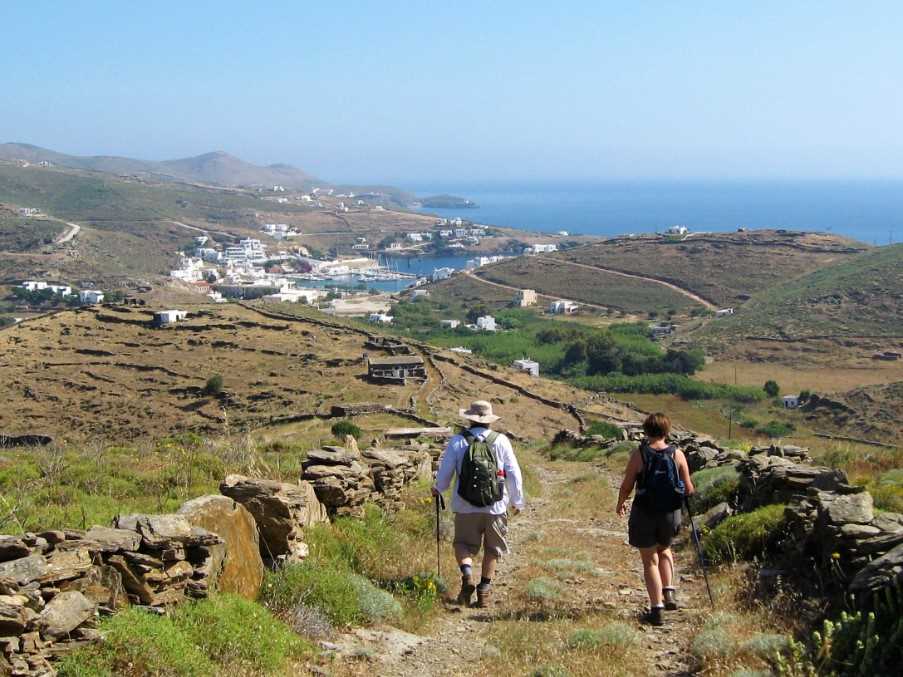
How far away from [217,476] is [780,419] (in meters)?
43.6

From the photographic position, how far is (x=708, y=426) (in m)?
45.3

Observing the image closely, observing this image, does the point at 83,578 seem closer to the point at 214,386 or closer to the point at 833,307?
the point at 214,386

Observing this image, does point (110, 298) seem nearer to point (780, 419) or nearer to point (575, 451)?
point (780, 419)

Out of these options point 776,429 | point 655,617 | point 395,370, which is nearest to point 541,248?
point 776,429

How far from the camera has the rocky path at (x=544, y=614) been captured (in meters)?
6.05

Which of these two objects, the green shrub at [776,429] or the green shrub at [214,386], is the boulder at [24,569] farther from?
the green shrub at [776,429]

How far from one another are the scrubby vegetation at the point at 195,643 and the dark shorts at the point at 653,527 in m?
2.64

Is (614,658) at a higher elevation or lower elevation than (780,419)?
higher

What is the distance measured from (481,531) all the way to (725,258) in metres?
103

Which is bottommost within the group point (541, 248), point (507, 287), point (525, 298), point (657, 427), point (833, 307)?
point (525, 298)

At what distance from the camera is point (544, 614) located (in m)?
7.00

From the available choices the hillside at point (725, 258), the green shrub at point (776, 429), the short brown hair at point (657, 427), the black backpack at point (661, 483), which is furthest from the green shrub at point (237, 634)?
the hillside at point (725, 258)

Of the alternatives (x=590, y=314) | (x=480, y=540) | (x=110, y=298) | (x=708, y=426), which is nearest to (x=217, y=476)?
(x=480, y=540)

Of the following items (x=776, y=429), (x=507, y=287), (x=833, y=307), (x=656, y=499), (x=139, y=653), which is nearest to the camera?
(x=139, y=653)
